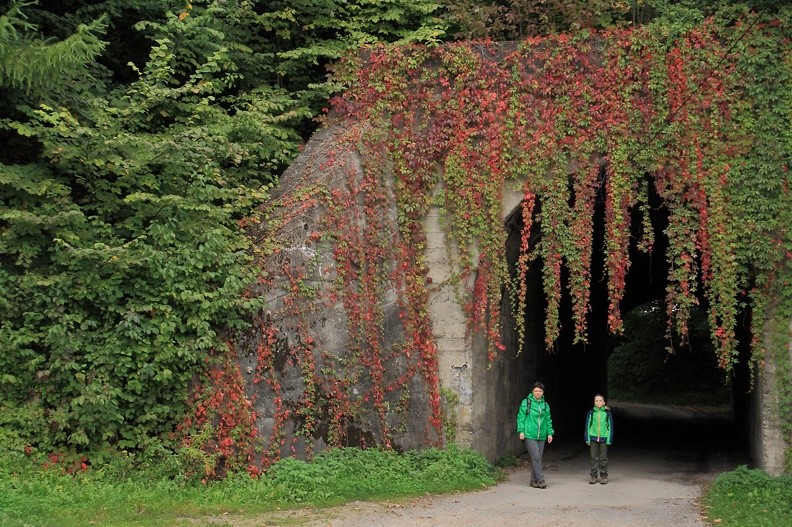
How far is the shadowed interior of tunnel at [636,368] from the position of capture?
48.0 ft

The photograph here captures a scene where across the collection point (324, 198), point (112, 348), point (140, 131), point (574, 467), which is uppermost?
point (140, 131)

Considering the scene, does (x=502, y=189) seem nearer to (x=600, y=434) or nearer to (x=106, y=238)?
(x=600, y=434)

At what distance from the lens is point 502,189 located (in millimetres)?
11977

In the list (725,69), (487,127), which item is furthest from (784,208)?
(487,127)

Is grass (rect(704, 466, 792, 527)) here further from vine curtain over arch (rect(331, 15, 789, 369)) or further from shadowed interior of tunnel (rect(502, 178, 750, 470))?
shadowed interior of tunnel (rect(502, 178, 750, 470))

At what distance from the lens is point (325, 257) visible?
11.2 meters

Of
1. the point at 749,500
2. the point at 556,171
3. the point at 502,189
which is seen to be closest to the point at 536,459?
the point at 749,500

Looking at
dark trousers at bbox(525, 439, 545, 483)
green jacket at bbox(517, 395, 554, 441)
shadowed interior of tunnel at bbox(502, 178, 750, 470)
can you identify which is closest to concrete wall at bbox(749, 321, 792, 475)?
shadowed interior of tunnel at bbox(502, 178, 750, 470)

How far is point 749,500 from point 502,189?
5.02 metres

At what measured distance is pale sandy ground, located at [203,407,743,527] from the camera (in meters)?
8.85

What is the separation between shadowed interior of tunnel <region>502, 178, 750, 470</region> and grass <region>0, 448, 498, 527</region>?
104 inches

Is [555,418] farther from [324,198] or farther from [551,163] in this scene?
[324,198]

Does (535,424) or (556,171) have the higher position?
(556,171)

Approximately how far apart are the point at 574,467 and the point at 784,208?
546 centimetres
